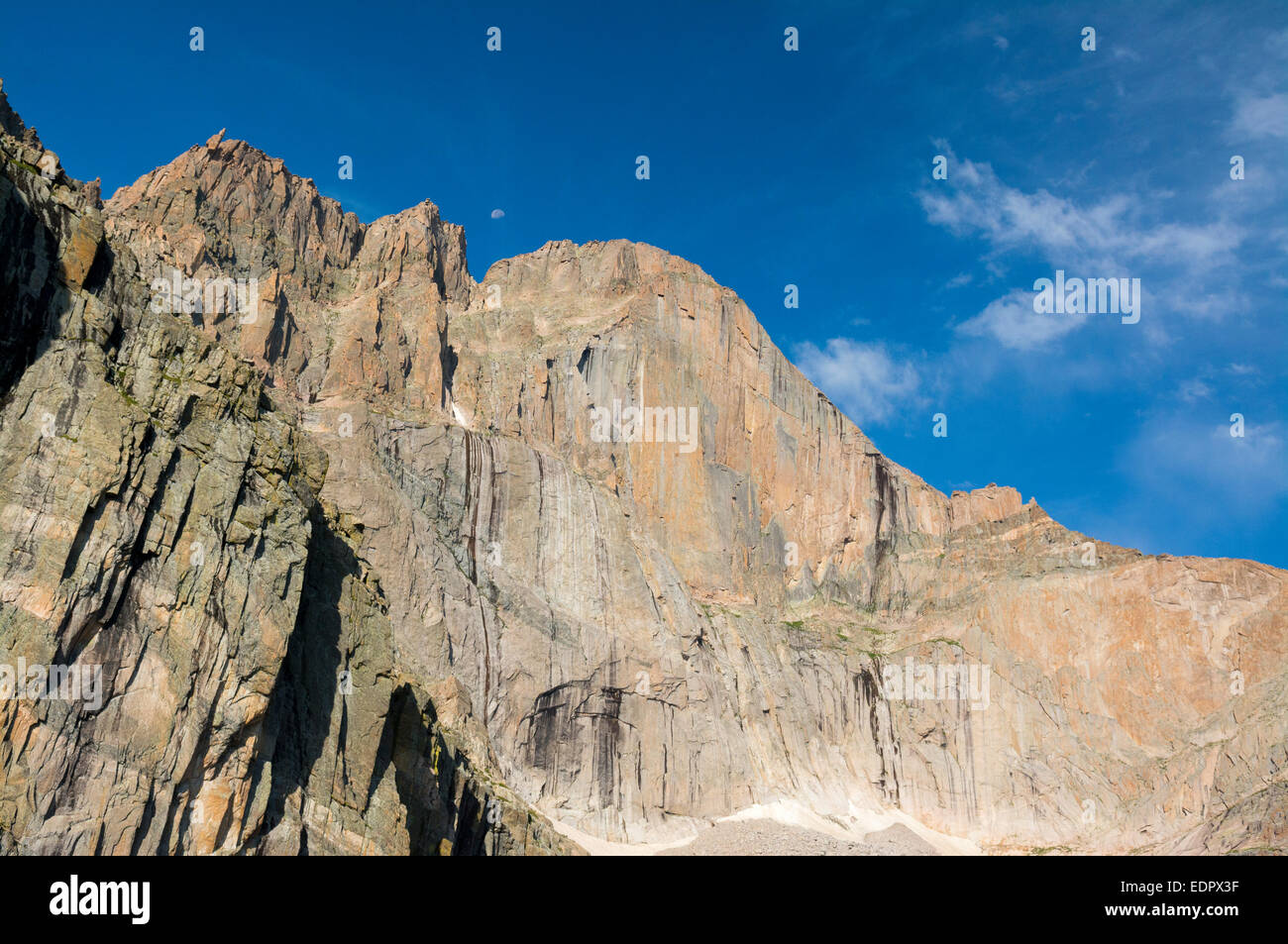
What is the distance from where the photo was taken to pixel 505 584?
366ft

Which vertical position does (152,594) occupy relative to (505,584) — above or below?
below

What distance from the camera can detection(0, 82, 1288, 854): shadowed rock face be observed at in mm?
38062

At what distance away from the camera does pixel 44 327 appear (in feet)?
129

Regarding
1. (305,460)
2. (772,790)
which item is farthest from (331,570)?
(772,790)

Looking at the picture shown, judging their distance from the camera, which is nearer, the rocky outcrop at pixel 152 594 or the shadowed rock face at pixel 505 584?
the rocky outcrop at pixel 152 594

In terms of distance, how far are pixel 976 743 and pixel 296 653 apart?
99.5 metres

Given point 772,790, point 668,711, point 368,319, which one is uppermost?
point 368,319

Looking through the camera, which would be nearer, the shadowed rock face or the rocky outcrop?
the rocky outcrop

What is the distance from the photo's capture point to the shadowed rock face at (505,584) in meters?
38.1

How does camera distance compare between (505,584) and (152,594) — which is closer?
(152,594)
